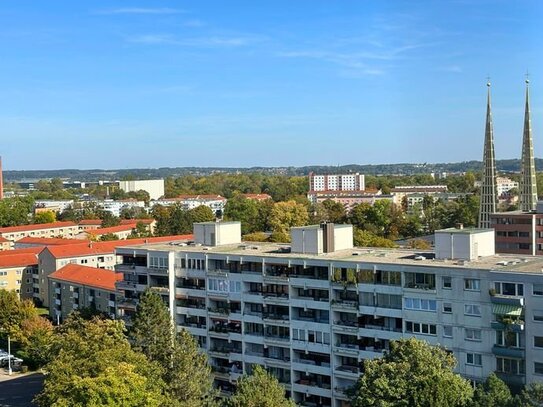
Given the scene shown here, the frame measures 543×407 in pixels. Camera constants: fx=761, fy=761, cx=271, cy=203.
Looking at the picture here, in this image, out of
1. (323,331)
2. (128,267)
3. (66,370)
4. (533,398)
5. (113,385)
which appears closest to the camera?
(533,398)

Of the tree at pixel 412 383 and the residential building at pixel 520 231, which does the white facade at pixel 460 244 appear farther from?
the residential building at pixel 520 231

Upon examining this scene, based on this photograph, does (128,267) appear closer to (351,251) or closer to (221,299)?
(221,299)

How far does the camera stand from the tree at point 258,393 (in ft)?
117

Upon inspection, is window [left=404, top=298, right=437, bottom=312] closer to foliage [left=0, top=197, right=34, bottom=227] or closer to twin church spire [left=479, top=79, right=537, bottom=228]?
twin church spire [left=479, top=79, right=537, bottom=228]

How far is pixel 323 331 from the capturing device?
142ft

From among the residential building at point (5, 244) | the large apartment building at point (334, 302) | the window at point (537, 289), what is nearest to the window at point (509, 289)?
the large apartment building at point (334, 302)

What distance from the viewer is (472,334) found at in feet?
123

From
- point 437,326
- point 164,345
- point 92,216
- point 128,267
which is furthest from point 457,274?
point 92,216

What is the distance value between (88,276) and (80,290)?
1605 mm

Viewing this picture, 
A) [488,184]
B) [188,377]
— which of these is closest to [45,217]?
[488,184]

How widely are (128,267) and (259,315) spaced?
12.0 meters

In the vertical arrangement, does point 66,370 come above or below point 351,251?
below

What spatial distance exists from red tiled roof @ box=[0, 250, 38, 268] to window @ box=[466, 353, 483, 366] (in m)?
68.5

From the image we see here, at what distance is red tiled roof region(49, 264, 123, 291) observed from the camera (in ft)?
240
